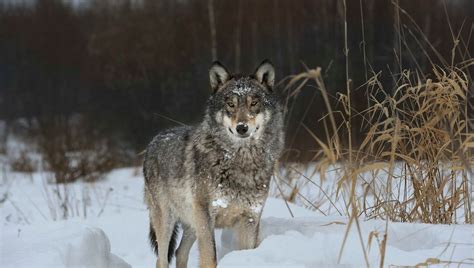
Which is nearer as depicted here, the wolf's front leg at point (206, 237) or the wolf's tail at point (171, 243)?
the wolf's front leg at point (206, 237)

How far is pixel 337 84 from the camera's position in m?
12.2

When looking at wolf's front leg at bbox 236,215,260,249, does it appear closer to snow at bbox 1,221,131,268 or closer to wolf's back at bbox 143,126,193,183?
wolf's back at bbox 143,126,193,183

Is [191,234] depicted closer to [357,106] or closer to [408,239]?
[408,239]

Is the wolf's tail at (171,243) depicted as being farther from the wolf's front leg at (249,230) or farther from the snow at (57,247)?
the wolf's front leg at (249,230)

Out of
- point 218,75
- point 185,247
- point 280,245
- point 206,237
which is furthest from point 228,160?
point 185,247

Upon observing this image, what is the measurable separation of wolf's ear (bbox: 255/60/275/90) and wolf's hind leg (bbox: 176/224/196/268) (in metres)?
1.30

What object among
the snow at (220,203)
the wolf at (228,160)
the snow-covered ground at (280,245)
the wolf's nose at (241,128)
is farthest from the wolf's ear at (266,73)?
the snow-covered ground at (280,245)

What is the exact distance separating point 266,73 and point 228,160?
71 centimetres

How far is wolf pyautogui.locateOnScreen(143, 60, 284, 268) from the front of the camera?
4.03 meters

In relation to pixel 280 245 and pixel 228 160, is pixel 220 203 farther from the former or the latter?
pixel 280 245

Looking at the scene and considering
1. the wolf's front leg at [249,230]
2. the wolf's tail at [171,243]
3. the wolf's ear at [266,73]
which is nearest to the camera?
the wolf's front leg at [249,230]

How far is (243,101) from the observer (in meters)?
4.06

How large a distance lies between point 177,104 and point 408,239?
11295mm

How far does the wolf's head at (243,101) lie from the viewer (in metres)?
4.01
